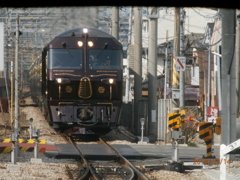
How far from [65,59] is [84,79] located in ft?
3.15

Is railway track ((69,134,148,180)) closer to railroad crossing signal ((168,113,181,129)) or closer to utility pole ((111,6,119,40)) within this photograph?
railroad crossing signal ((168,113,181,129))

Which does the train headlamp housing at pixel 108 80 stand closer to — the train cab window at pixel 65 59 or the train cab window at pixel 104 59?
the train cab window at pixel 104 59

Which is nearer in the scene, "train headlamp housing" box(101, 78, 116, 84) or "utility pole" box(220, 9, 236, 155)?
"utility pole" box(220, 9, 236, 155)

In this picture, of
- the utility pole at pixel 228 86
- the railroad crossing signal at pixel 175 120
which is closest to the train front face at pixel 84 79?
the railroad crossing signal at pixel 175 120

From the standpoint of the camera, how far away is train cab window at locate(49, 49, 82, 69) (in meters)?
17.2

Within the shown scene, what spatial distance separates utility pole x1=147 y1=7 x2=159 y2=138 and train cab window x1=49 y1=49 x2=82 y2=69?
4.24 meters

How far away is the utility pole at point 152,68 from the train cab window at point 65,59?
4.24 m

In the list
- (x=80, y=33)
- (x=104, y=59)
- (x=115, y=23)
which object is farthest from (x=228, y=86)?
(x=115, y=23)

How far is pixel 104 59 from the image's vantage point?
17.5m

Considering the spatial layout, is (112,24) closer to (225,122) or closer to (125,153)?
(125,153)

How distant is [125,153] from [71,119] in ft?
11.4

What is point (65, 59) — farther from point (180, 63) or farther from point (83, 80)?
point (180, 63)

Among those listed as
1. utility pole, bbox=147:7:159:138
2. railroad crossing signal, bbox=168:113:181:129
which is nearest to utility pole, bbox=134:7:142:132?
utility pole, bbox=147:7:159:138

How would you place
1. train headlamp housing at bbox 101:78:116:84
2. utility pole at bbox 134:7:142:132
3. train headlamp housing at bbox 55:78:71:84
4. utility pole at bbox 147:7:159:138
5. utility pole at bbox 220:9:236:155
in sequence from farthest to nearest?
utility pole at bbox 134:7:142:132 < utility pole at bbox 147:7:159:138 < train headlamp housing at bbox 101:78:116:84 < train headlamp housing at bbox 55:78:71:84 < utility pole at bbox 220:9:236:155
